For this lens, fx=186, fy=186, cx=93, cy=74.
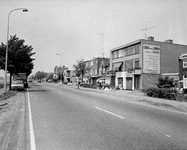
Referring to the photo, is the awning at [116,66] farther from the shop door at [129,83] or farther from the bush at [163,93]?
the bush at [163,93]

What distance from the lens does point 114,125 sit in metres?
6.95

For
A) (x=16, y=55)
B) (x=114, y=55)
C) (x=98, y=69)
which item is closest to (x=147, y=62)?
(x=114, y=55)

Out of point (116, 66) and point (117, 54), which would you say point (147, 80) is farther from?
point (117, 54)

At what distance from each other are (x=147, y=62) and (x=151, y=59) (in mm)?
1048

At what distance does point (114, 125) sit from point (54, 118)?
109 inches

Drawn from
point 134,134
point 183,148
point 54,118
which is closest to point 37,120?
point 54,118

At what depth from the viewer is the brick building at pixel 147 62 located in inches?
1323

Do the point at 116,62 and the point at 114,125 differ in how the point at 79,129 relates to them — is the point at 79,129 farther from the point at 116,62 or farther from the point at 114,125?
the point at 116,62

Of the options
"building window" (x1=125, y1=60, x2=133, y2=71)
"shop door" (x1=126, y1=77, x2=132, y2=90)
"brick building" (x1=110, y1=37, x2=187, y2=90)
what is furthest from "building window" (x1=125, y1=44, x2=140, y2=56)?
"shop door" (x1=126, y1=77, x2=132, y2=90)

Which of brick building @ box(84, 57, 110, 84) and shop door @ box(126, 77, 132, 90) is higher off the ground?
brick building @ box(84, 57, 110, 84)

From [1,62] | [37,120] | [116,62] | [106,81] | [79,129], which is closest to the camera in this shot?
[79,129]

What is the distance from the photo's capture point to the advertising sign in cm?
3372

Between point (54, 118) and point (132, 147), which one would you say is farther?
point (54, 118)

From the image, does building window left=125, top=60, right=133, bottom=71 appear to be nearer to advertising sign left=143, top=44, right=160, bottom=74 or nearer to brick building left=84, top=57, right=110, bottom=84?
advertising sign left=143, top=44, right=160, bottom=74
